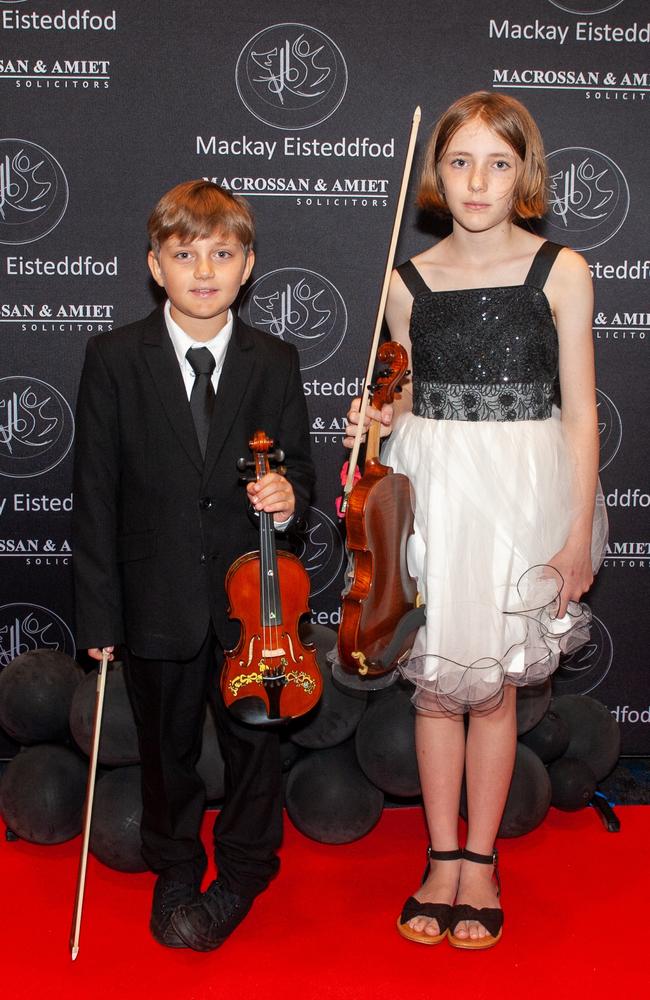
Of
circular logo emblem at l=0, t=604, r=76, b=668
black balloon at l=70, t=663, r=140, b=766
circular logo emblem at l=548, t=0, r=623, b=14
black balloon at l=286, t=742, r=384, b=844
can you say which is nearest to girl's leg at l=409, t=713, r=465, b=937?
black balloon at l=286, t=742, r=384, b=844

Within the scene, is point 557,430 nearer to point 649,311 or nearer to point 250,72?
point 649,311

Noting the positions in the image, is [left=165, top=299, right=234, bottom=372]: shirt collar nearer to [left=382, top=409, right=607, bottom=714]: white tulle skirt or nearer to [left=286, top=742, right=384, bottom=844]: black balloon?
[left=382, top=409, right=607, bottom=714]: white tulle skirt

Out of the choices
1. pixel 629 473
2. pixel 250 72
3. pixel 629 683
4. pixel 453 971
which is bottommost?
pixel 453 971

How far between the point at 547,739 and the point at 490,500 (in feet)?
3.29

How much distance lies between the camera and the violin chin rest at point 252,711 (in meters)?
2.10

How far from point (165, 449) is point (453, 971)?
1300 mm

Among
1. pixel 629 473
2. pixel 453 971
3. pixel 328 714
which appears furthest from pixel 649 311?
pixel 453 971

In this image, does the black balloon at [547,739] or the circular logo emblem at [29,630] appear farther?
the circular logo emblem at [29,630]

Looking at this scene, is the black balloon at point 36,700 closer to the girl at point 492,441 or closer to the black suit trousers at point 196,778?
the black suit trousers at point 196,778

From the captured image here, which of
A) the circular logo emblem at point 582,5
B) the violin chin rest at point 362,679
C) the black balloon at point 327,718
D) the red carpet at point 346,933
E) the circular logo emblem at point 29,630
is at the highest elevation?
the circular logo emblem at point 582,5

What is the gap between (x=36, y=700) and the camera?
9.03 ft

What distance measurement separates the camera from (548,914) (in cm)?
241

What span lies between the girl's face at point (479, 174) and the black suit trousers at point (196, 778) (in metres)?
1.09

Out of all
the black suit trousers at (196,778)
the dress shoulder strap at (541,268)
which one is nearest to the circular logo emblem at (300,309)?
the dress shoulder strap at (541,268)
